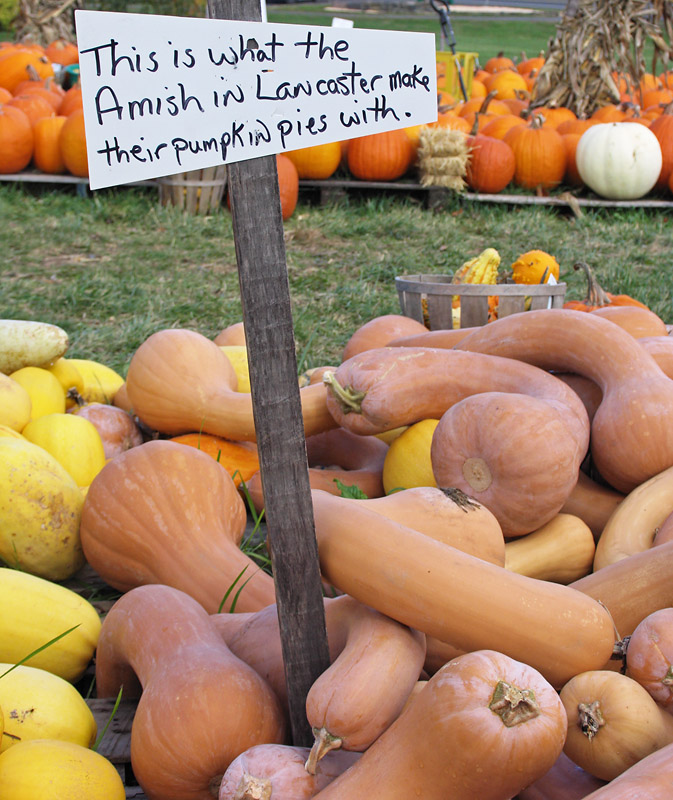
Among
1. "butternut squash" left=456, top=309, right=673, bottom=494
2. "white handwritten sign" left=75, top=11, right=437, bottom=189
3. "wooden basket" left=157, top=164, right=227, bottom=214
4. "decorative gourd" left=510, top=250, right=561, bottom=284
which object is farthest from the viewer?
"wooden basket" left=157, top=164, right=227, bottom=214

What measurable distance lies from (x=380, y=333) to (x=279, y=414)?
4.89 ft

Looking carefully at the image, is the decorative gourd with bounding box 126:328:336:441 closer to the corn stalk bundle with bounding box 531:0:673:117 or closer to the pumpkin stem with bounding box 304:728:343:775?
the pumpkin stem with bounding box 304:728:343:775

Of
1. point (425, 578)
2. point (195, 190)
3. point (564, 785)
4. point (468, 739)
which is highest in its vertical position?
point (195, 190)

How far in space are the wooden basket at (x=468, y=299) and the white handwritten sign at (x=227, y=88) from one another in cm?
165

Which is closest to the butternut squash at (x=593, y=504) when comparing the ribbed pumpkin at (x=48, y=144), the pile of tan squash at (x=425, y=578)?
the pile of tan squash at (x=425, y=578)

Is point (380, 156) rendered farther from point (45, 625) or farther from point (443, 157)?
point (45, 625)

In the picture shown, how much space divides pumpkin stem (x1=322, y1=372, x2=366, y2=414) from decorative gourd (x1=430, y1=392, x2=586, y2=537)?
243 mm

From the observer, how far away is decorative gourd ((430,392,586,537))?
1.80 meters

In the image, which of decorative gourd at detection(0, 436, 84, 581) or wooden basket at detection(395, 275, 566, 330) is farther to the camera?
wooden basket at detection(395, 275, 566, 330)

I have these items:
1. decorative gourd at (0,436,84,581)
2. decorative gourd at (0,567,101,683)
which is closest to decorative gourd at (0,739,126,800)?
decorative gourd at (0,567,101,683)

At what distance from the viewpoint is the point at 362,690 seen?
118 cm

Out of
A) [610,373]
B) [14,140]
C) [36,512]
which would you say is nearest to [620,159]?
[14,140]

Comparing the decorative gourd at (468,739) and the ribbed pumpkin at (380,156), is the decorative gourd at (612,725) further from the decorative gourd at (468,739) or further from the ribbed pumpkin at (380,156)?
the ribbed pumpkin at (380,156)

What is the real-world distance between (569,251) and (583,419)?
12.4ft
